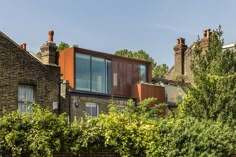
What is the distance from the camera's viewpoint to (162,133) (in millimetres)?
17672

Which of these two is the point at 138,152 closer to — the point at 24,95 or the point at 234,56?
the point at 234,56

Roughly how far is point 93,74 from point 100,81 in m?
0.74

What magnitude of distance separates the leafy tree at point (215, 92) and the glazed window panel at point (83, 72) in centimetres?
1125

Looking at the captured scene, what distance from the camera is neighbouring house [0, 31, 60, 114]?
25438 millimetres

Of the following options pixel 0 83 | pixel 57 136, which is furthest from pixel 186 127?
pixel 0 83

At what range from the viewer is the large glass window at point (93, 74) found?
3353 centimetres

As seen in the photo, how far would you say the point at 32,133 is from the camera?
597 inches

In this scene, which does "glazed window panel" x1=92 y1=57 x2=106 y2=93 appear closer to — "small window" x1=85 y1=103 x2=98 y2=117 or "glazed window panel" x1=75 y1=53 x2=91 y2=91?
"glazed window panel" x1=75 y1=53 x2=91 y2=91

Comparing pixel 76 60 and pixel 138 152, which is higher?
pixel 76 60

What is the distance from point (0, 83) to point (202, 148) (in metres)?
11.7

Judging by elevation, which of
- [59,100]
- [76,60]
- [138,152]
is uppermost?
[76,60]

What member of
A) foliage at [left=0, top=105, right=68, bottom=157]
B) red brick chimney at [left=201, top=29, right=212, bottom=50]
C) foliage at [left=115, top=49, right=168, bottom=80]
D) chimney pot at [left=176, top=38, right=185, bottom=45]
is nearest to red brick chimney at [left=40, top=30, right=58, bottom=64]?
red brick chimney at [left=201, top=29, right=212, bottom=50]

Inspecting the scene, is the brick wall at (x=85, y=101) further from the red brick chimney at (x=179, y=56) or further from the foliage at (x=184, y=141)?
the foliage at (x=184, y=141)

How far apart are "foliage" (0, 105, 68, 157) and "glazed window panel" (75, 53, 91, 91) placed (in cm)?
1748
